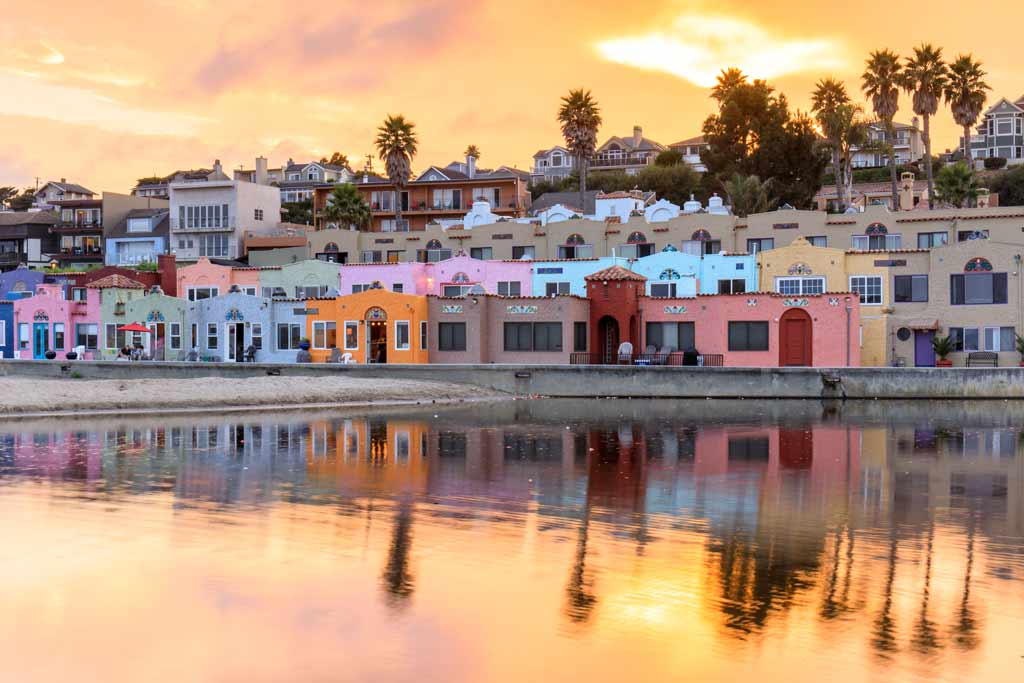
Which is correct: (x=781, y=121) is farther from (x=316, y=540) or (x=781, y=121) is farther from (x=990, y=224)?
(x=316, y=540)

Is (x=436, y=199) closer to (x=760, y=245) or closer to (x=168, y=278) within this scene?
(x=168, y=278)

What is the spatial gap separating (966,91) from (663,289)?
150ft

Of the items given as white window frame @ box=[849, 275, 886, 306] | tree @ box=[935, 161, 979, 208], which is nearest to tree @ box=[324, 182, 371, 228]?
tree @ box=[935, 161, 979, 208]

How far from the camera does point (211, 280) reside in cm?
8131

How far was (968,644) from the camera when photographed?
1474 cm

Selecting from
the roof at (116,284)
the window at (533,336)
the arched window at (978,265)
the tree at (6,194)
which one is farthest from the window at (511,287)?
the tree at (6,194)

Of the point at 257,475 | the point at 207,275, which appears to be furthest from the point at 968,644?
the point at 207,275

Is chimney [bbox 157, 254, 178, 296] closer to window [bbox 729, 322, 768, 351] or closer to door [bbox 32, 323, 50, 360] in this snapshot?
door [bbox 32, 323, 50, 360]

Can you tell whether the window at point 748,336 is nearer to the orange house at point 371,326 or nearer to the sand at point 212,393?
the sand at point 212,393

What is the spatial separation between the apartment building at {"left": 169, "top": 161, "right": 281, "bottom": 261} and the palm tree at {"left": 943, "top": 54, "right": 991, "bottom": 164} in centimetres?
6043

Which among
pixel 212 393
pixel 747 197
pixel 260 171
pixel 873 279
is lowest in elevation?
pixel 212 393

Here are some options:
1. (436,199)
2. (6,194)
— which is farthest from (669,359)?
(6,194)

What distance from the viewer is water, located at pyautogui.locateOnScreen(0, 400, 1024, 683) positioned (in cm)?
1438

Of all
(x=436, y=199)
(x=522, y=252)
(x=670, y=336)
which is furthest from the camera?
(x=436, y=199)
